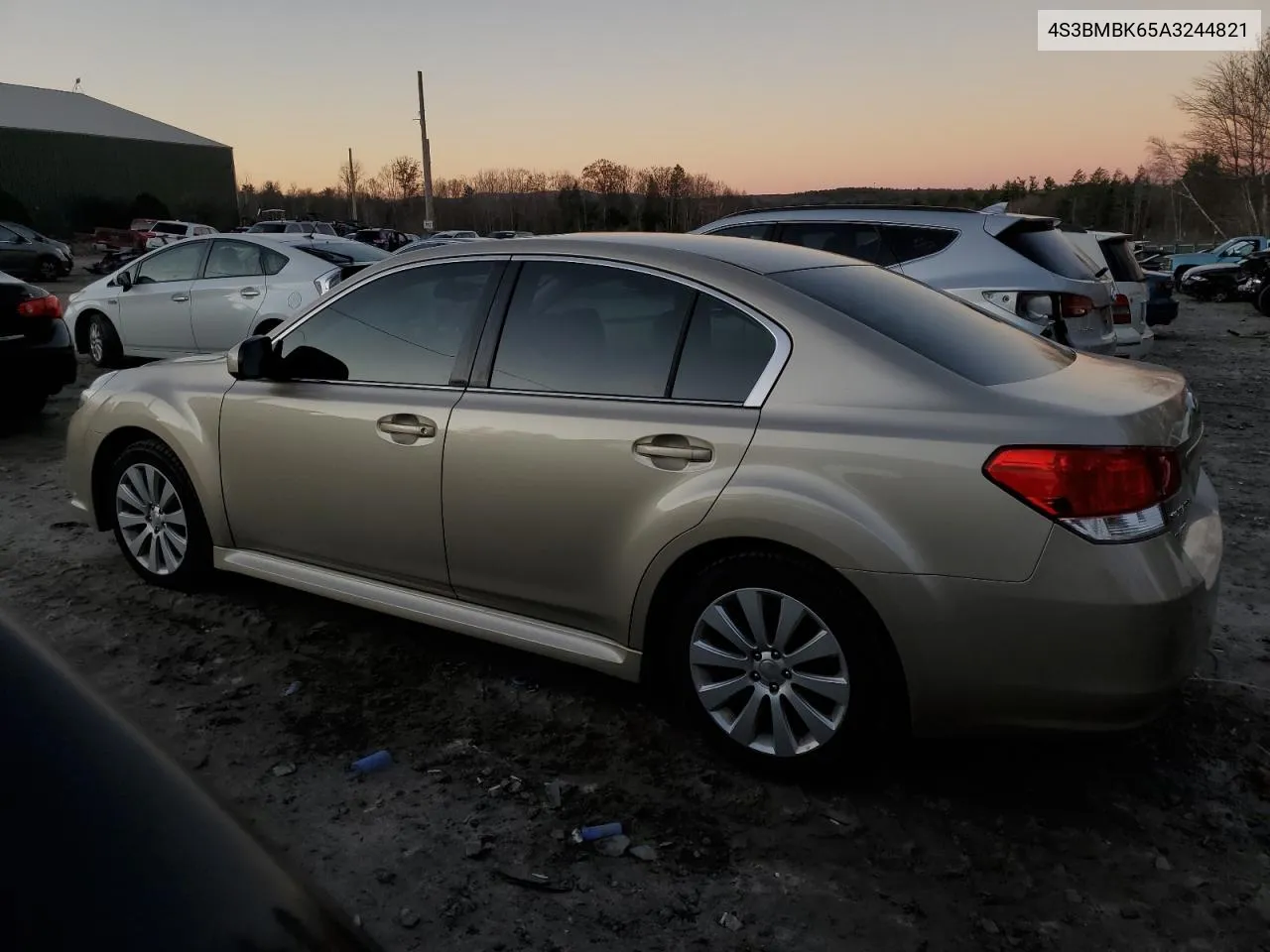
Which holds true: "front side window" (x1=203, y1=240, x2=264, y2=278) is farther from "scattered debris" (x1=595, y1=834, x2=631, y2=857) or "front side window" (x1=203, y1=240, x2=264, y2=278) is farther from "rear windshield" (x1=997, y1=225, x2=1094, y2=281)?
"scattered debris" (x1=595, y1=834, x2=631, y2=857)

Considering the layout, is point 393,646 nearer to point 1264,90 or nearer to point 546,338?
point 546,338

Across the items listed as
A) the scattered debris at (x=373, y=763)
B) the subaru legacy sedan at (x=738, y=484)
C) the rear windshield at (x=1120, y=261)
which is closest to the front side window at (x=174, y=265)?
the subaru legacy sedan at (x=738, y=484)

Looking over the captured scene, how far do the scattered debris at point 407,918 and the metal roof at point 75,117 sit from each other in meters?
64.9

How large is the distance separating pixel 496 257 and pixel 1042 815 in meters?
2.57

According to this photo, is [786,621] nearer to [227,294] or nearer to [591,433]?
[591,433]

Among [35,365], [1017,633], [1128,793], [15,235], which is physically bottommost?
[1128,793]

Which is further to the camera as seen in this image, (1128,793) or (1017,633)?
(1128,793)

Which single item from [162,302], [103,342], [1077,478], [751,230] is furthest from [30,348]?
[1077,478]

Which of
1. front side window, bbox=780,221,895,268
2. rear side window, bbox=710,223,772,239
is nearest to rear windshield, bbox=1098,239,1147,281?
front side window, bbox=780,221,895,268

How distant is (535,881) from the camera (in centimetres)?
272

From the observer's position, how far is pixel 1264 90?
57094 mm

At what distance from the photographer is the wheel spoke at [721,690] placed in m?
3.12

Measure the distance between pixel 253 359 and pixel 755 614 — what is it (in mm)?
2281

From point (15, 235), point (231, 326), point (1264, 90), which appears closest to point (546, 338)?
point (231, 326)
